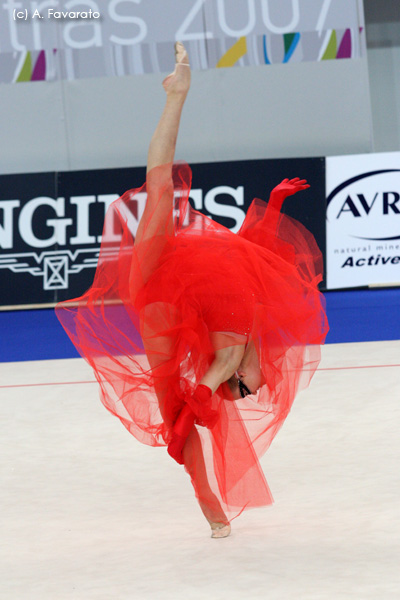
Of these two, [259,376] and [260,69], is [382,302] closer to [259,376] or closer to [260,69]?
[260,69]

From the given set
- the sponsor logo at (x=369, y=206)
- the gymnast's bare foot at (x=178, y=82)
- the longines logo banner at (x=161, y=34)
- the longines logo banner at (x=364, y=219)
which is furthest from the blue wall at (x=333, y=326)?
the gymnast's bare foot at (x=178, y=82)

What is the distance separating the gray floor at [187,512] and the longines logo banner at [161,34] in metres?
4.99

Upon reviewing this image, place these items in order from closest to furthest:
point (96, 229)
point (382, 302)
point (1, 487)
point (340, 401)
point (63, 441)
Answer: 1. point (1, 487)
2. point (63, 441)
3. point (340, 401)
4. point (382, 302)
5. point (96, 229)

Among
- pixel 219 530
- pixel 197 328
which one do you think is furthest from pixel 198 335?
pixel 219 530

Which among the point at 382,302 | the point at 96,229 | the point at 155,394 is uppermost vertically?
the point at 155,394

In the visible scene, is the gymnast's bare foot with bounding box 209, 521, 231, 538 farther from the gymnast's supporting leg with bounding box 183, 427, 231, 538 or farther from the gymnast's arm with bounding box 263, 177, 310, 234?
the gymnast's arm with bounding box 263, 177, 310, 234

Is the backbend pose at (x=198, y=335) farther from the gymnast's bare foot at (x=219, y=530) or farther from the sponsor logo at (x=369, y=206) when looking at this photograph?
the sponsor logo at (x=369, y=206)

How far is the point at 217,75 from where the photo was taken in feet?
27.8

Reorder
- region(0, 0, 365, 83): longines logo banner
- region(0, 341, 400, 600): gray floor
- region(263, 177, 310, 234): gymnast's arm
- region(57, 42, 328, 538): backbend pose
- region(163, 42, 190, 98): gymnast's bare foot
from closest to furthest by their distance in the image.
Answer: region(0, 341, 400, 600): gray floor → region(57, 42, 328, 538): backbend pose → region(163, 42, 190, 98): gymnast's bare foot → region(263, 177, 310, 234): gymnast's arm → region(0, 0, 365, 83): longines logo banner

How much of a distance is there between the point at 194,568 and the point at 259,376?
A: 2.10ft

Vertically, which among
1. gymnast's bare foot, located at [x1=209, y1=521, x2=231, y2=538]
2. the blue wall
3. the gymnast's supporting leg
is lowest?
the blue wall

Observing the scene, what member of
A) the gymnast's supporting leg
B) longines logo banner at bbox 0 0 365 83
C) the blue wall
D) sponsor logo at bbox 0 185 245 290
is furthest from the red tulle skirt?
longines logo banner at bbox 0 0 365 83

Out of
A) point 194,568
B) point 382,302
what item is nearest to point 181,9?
point 382,302

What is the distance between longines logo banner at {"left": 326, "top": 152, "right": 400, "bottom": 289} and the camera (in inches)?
293
